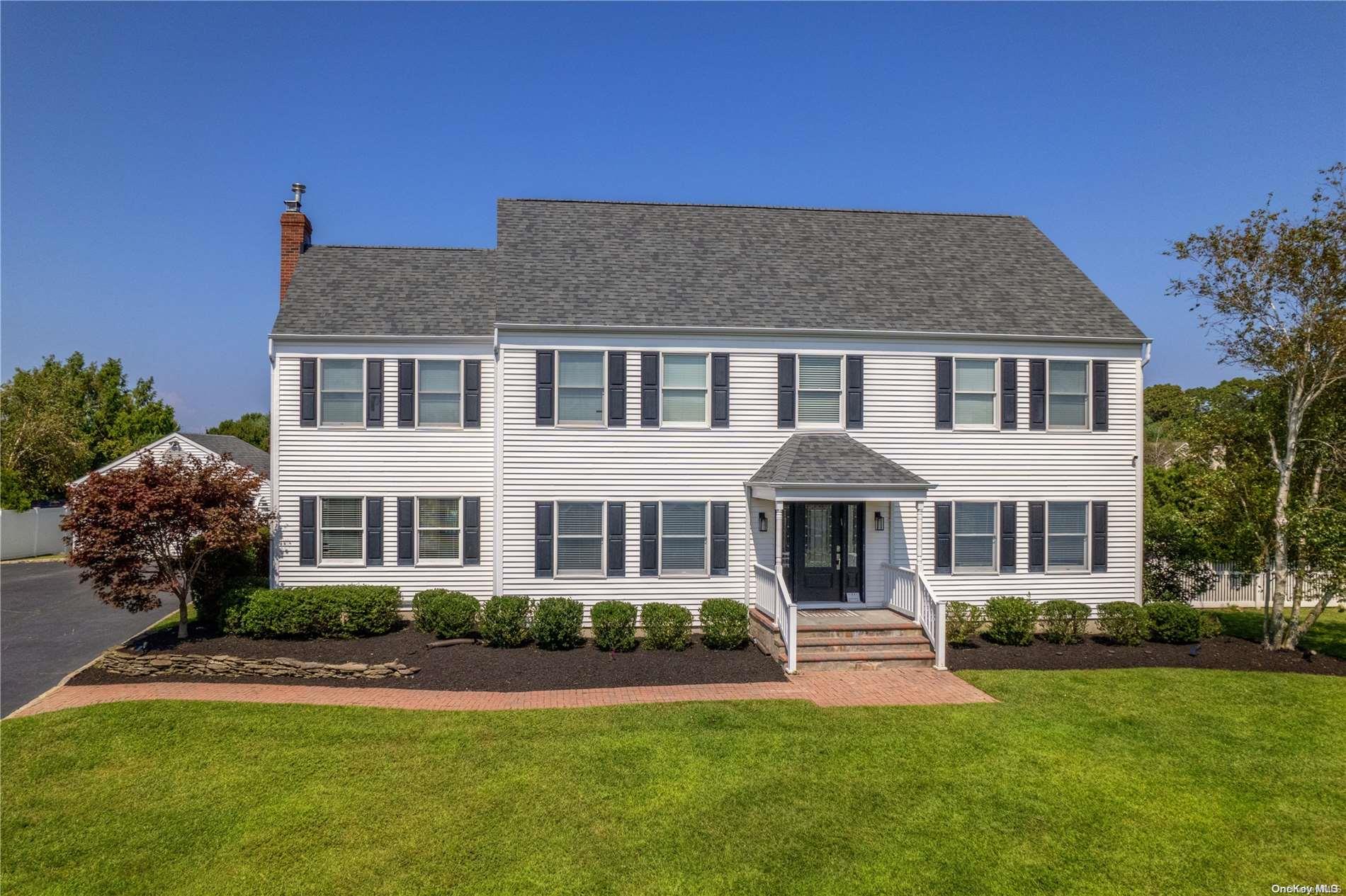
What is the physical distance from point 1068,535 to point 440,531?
544 inches

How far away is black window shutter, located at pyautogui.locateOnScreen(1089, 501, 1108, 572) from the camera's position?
1559 centimetres

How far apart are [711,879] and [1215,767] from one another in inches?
258

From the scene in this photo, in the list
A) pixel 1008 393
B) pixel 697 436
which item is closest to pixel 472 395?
pixel 697 436

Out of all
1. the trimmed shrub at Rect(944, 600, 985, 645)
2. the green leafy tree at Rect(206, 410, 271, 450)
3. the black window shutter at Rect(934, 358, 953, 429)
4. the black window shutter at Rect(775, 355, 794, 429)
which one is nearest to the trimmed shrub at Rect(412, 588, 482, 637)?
the black window shutter at Rect(775, 355, 794, 429)

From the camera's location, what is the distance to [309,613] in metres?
13.9

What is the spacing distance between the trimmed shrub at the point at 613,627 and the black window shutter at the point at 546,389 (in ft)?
13.1

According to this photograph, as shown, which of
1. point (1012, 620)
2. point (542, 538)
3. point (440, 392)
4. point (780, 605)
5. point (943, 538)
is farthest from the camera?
point (440, 392)

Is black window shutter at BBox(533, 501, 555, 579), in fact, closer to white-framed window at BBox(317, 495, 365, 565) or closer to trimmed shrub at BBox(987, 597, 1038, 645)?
white-framed window at BBox(317, 495, 365, 565)

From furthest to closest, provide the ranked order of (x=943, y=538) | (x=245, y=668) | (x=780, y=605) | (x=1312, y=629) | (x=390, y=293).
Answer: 1. (x=1312, y=629)
2. (x=390, y=293)
3. (x=943, y=538)
4. (x=780, y=605)
5. (x=245, y=668)

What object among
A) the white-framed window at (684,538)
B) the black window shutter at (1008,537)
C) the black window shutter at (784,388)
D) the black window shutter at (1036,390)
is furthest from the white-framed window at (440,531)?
the black window shutter at (1036,390)

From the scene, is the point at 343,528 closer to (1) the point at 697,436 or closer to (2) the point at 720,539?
(1) the point at 697,436

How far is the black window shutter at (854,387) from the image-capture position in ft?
49.9

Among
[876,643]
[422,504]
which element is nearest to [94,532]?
[422,504]

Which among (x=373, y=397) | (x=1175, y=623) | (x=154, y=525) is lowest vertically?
(x=1175, y=623)
